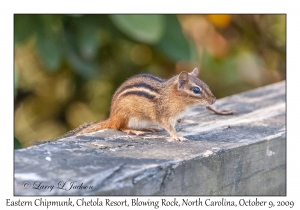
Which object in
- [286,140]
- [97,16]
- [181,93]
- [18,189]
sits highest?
[97,16]

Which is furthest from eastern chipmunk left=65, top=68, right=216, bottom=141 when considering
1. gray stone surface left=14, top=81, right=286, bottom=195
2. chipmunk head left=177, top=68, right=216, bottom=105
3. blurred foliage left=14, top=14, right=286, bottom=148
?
blurred foliage left=14, top=14, right=286, bottom=148

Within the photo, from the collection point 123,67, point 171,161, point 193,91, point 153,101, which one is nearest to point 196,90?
point 193,91

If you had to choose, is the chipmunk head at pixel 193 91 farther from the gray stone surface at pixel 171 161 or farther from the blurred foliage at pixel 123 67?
the blurred foliage at pixel 123 67

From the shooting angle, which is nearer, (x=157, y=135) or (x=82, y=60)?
(x=157, y=135)

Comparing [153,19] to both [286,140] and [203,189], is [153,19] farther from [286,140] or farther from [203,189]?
[203,189]

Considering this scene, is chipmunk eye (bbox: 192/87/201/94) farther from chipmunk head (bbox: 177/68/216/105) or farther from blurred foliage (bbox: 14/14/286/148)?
blurred foliage (bbox: 14/14/286/148)

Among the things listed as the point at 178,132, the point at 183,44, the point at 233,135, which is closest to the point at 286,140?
the point at 233,135

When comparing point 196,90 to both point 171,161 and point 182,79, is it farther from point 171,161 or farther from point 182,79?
point 171,161
